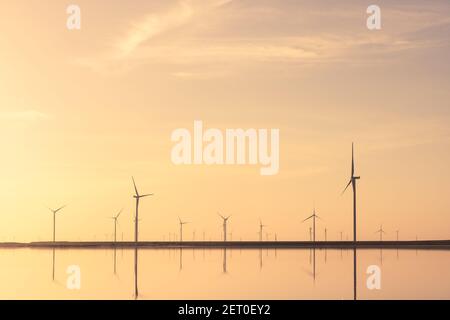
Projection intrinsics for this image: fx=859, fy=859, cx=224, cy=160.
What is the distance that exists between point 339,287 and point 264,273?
1791cm

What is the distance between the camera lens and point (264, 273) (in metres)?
76.6

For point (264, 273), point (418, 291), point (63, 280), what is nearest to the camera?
point (418, 291)

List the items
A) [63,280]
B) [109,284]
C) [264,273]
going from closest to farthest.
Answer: [109,284], [63,280], [264,273]

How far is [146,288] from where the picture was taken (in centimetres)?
5747
